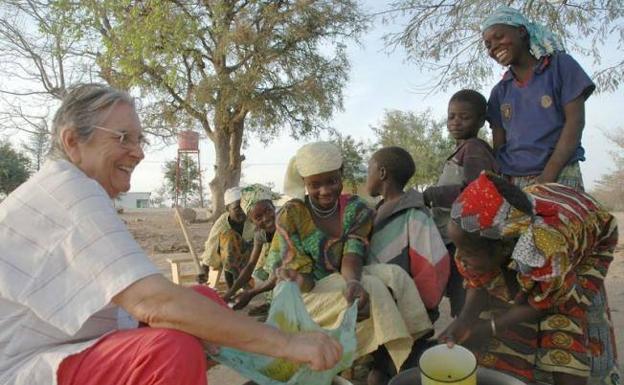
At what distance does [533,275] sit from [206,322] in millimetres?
1099

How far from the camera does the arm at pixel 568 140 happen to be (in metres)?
2.33

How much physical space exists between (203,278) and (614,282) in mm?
4309

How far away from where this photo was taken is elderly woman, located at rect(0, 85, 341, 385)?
1.41 m

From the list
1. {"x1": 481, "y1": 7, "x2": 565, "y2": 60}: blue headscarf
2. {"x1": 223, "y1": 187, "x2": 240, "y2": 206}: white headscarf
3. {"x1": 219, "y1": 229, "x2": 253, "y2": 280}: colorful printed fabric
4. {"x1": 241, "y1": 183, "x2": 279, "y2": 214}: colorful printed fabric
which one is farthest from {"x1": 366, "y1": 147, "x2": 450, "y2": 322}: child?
{"x1": 223, "y1": 187, "x2": 240, "y2": 206}: white headscarf

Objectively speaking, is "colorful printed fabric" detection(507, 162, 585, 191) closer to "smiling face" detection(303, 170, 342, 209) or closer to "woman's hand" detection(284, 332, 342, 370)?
"smiling face" detection(303, 170, 342, 209)

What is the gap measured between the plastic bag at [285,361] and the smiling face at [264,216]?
2276 millimetres

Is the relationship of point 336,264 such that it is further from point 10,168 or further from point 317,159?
point 10,168

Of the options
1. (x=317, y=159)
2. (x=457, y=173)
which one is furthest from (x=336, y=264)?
(x=457, y=173)

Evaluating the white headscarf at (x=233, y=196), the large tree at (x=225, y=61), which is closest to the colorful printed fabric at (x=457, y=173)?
the white headscarf at (x=233, y=196)

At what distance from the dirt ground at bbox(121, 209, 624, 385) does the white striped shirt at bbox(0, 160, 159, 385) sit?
1542mm

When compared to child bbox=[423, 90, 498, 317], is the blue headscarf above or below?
above

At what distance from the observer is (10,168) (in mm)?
24875

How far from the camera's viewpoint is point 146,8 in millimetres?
12367

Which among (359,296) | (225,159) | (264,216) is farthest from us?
(225,159)
